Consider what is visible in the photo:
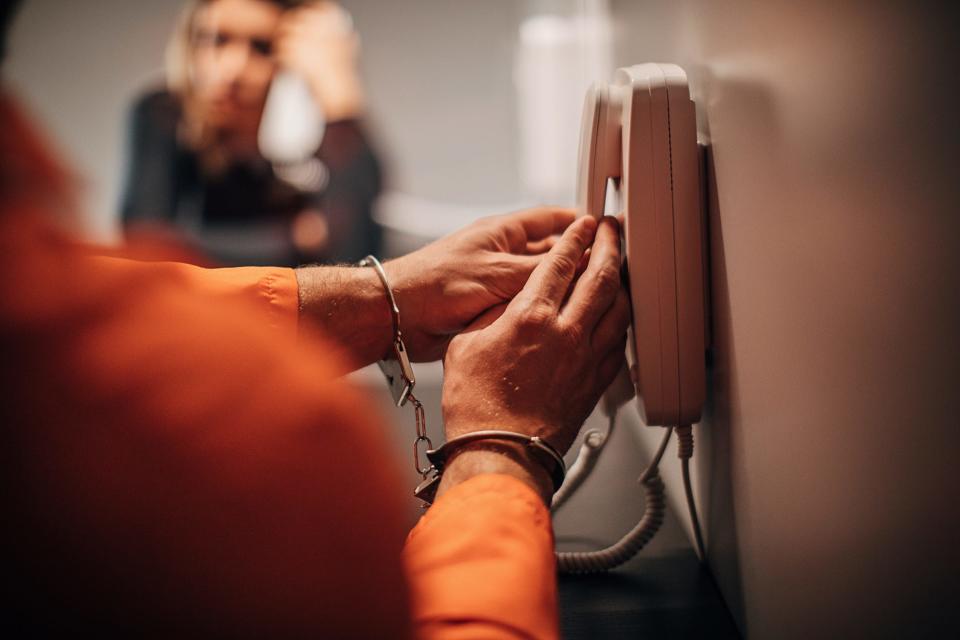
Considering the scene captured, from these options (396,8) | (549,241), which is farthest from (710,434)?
(396,8)

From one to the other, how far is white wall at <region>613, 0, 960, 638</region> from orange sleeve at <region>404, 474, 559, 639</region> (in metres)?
0.16

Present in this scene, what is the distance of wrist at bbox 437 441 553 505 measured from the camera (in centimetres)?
48

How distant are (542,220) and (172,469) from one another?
0.57 metres

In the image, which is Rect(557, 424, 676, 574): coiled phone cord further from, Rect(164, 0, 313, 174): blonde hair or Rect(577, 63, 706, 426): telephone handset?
Rect(164, 0, 313, 174): blonde hair

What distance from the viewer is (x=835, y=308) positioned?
343 millimetres

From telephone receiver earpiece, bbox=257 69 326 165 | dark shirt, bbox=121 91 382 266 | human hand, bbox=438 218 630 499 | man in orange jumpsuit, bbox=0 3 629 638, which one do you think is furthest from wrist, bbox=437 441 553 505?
telephone receiver earpiece, bbox=257 69 326 165

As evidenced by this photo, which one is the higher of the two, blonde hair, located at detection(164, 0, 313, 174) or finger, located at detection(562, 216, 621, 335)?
blonde hair, located at detection(164, 0, 313, 174)

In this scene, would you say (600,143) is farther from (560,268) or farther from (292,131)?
(292,131)

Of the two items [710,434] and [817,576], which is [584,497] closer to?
[710,434]

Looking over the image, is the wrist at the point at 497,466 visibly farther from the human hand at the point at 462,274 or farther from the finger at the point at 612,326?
the human hand at the point at 462,274

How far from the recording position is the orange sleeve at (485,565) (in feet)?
1.17

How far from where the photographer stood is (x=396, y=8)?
2.13 metres

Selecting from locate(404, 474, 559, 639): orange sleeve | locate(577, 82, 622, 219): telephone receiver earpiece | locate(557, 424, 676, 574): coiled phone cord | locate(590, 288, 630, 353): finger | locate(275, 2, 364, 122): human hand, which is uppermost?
locate(275, 2, 364, 122): human hand

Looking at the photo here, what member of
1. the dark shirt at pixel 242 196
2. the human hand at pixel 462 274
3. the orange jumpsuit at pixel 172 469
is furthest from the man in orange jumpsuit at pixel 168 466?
the dark shirt at pixel 242 196
